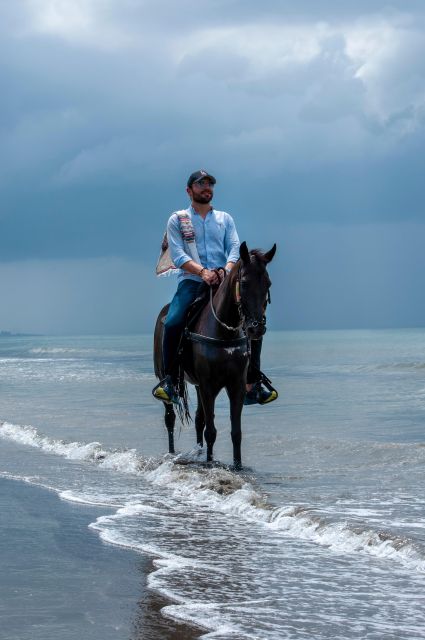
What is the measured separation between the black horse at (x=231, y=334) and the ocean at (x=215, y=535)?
2.48 ft

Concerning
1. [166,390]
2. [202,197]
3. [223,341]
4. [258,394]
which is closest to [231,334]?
[223,341]

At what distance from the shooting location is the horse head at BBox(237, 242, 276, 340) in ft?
28.6

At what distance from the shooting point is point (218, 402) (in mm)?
22000

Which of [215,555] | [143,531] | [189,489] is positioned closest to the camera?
[215,555]

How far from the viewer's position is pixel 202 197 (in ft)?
32.8

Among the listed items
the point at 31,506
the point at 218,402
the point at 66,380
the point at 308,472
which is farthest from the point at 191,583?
the point at 66,380

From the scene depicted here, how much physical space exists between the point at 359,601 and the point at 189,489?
4.24 meters

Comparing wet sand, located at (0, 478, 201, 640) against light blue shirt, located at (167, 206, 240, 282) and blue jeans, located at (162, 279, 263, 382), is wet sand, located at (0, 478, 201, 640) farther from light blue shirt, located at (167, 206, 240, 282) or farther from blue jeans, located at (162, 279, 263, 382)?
light blue shirt, located at (167, 206, 240, 282)

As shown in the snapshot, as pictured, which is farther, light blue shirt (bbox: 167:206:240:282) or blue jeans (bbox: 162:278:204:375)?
blue jeans (bbox: 162:278:204:375)

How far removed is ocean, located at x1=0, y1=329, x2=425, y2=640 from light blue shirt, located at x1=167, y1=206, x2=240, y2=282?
2137 mm

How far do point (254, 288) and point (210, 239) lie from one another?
152 centimetres

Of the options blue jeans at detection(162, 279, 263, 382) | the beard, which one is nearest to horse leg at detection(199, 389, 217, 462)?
blue jeans at detection(162, 279, 263, 382)

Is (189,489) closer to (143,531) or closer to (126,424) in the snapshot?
(143,531)

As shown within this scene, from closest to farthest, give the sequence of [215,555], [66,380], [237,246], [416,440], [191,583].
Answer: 1. [191,583]
2. [215,555]
3. [237,246]
4. [416,440]
5. [66,380]
